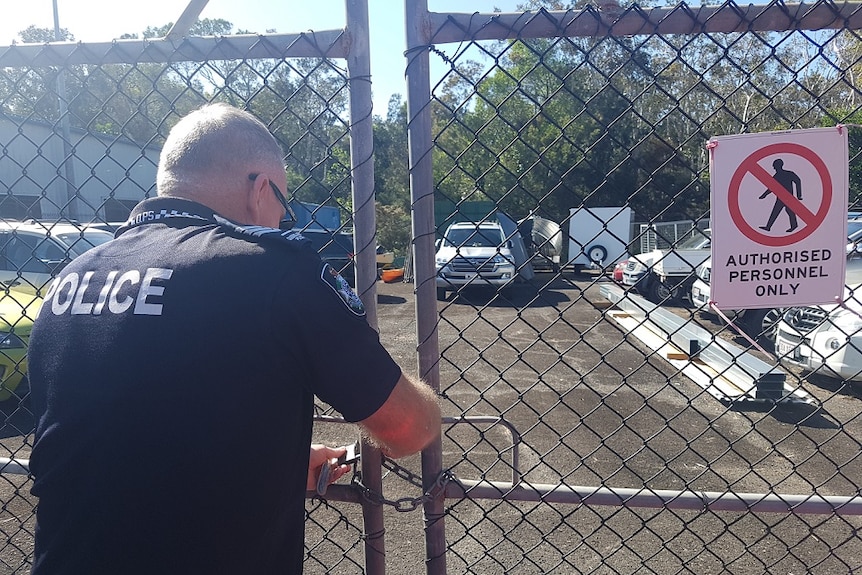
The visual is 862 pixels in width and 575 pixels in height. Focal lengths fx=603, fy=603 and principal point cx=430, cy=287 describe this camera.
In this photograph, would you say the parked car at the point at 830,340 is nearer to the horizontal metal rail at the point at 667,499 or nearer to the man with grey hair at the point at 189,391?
the horizontal metal rail at the point at 667,499

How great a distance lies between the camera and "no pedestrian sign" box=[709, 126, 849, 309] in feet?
5.49

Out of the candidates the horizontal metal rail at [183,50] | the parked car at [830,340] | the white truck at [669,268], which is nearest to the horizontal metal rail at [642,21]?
the horizontal metal rail at [183,50]

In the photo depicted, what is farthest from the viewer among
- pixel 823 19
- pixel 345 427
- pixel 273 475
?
pixel 345 427

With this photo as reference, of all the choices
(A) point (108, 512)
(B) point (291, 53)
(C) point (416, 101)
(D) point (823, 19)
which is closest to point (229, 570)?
(A) point (108, 512)

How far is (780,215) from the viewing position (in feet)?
5.55

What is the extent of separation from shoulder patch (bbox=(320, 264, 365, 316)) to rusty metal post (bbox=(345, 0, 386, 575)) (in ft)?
1.06

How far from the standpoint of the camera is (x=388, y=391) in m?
1.46

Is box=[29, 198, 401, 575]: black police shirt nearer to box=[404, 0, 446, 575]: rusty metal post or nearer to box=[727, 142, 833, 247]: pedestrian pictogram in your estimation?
box=[404, 0, 446, 575]: rusty metal post

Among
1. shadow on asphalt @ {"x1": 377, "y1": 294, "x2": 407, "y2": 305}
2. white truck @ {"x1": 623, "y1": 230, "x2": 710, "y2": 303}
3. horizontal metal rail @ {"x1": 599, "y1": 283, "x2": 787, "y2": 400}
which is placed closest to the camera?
horizontal metal rail @ {"x1": 599, "y1": 283, "x2": 787, "y2": 400}

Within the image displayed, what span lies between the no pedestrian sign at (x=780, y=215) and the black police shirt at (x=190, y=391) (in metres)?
1.05

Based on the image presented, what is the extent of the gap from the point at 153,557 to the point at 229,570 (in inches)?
6.8

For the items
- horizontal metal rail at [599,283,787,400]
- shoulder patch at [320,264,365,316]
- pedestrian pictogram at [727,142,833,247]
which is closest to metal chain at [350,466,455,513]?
shoulder patch at [320,264,365,316]

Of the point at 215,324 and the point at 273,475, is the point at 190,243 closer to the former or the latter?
the point at 215,324

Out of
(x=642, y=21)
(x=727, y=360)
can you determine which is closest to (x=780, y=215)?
(x=642, y=21)
